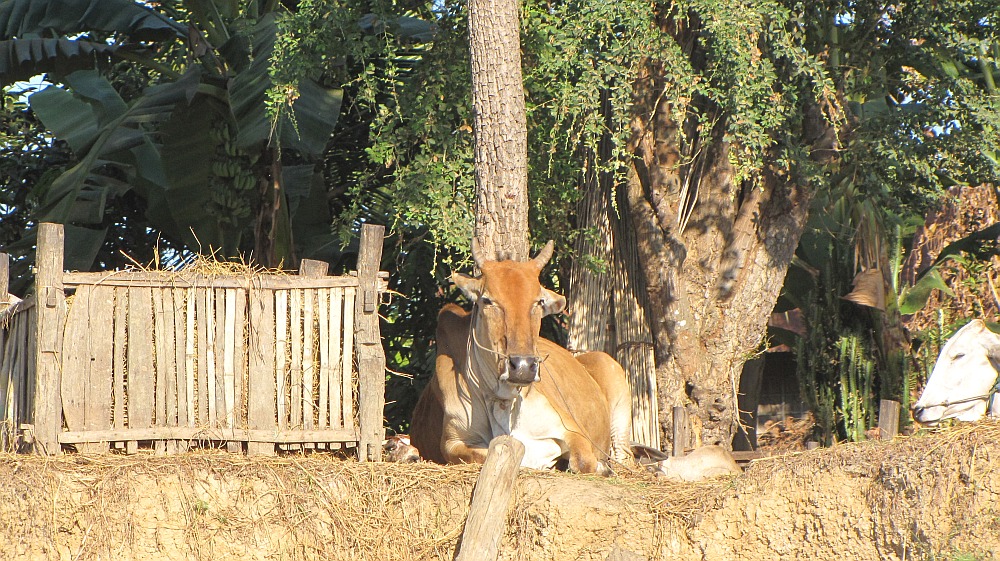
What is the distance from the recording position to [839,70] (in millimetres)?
10852

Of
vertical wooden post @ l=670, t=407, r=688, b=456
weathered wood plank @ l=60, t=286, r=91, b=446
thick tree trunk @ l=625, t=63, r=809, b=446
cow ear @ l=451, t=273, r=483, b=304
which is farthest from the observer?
thick tree trunk @ l=625, t=63, r=809, b=446

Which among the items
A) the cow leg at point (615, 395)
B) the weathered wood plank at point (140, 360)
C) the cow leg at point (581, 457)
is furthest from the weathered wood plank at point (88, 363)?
the cow leg at point (615, 395)

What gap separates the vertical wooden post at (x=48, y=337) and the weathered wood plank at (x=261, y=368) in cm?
122

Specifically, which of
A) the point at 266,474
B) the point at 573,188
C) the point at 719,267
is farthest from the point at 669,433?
the point at 266,474

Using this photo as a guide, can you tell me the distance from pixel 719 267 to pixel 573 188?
148cm

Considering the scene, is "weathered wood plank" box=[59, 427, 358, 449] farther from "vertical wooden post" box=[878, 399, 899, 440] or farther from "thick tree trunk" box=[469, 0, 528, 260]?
"vertical wooden post" box=[878, 399, 899, 440]

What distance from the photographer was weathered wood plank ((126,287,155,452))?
311 inches

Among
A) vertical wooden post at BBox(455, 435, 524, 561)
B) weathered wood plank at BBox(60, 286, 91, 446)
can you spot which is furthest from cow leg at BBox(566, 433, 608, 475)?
weathered wood plank at BBox(60, 286, 91, 446)

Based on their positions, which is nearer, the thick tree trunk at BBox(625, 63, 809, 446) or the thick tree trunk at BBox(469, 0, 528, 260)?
the thick tree trunk at BBox(469, 0, 528, 260)

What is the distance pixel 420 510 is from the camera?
7.89 metres

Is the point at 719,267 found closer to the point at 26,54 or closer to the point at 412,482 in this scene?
the point at 412,482

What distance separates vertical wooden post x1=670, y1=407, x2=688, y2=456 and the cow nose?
2.18 metres

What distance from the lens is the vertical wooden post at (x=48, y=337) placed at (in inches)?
301

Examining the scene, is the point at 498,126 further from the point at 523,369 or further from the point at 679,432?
the point at 679,432
